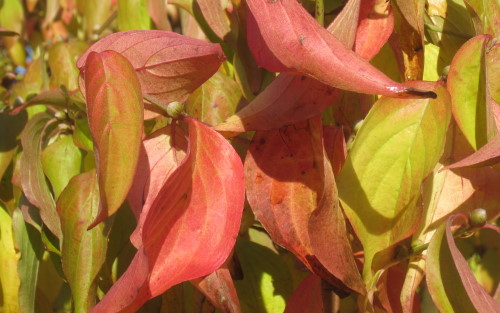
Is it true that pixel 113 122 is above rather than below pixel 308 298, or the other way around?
above

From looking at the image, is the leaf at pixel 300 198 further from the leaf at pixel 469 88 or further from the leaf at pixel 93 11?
the leaf at pixel 93 11

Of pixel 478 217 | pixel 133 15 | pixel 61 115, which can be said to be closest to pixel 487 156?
A: pixel 478 217

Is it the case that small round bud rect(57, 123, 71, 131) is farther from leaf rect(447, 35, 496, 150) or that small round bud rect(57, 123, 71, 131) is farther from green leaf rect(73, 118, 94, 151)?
leaf rect(447, 35, 496, 150)

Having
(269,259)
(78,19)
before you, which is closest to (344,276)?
(269,259)

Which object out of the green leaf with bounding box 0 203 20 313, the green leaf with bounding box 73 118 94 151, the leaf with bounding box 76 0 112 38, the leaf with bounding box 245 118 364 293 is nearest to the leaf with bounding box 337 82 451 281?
the leaf with bounding box 245 118 364 293

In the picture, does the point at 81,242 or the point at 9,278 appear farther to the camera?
the point at 9,278

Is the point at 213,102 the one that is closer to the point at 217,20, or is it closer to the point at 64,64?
the point at 217,20

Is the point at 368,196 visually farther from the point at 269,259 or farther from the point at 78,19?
the point at 78,19
